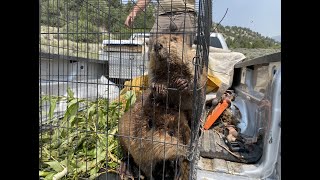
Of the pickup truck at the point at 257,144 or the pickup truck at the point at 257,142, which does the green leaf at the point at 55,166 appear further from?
the pickup truck at the point at 257,144

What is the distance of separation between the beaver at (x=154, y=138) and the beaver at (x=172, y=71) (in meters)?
0.10

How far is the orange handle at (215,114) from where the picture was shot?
3238 mm

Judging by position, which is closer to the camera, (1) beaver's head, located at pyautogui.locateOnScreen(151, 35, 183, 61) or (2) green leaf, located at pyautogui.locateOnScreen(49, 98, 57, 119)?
(1) beaver's head, located at pyautogui.locateOnScreen(151, 35, 183, 61)

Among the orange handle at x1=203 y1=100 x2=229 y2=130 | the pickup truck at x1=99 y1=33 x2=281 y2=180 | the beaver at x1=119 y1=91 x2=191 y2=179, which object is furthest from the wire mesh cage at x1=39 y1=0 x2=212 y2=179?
the orange handle at x1=203 y1=100 x2=229 y2=130

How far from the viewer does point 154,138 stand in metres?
2.28

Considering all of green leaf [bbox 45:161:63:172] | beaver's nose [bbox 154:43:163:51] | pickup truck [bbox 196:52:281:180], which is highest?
beaver's nose [bbox 154:43:163:51]

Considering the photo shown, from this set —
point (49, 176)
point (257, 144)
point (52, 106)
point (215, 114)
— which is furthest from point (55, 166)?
point (215, 114)

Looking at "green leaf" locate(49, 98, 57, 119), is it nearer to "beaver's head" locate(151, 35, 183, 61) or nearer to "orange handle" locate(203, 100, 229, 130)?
"beaver's head" locate(151, 35, 183, 61)

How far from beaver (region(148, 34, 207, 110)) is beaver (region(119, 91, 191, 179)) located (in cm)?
10

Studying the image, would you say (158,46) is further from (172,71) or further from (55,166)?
(55,166)

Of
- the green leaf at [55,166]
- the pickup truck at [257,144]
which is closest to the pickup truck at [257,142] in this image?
the pickup truck at [257,144]

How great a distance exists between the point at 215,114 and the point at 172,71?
0.98 metres

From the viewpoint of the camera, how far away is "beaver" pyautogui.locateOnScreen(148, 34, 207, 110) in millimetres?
2508
